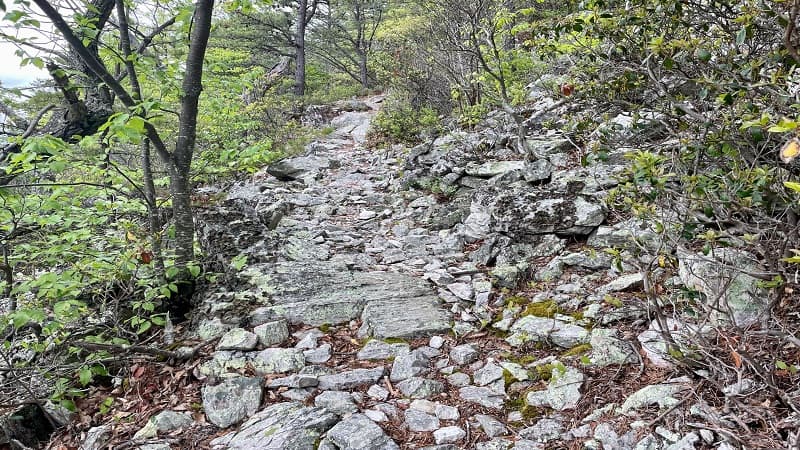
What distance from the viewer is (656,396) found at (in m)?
2.50

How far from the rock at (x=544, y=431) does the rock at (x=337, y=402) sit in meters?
1.08

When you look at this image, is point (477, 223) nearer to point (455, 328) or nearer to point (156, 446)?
point (455, 328)

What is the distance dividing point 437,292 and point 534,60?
6.74m

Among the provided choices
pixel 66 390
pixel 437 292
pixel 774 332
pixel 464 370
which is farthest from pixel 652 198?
pixel 66 390

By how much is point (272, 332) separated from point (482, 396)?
185 centimetres

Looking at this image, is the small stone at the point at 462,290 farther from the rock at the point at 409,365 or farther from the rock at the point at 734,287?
the rock at the point at 734,287

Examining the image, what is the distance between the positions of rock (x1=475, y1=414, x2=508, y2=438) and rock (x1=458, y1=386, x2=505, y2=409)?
0.43 ft

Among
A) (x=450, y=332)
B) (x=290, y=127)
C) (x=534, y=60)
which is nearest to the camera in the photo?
(x=450, y=332)

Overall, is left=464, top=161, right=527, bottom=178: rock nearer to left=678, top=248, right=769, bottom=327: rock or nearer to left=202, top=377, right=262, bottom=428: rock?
left=678, top=248, right=769, bottom=327: rock

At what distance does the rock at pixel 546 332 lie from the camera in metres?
3.31

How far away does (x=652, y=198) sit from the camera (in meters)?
2.62

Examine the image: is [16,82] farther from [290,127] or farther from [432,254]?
[290,127]

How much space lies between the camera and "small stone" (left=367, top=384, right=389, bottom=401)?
3.11 metres

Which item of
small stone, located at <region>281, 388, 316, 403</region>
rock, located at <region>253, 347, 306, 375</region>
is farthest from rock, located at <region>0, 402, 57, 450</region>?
small stone, located at <region>281, 388, 316, 403</region>
